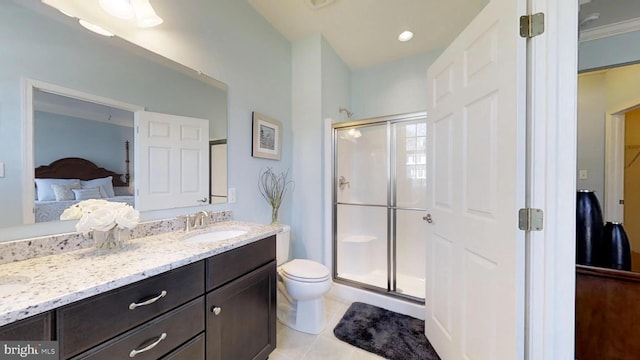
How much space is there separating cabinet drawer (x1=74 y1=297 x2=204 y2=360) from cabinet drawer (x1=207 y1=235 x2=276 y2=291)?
0.36 feet

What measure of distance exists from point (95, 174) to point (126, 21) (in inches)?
32.3

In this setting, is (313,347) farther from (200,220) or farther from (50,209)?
(50,209)

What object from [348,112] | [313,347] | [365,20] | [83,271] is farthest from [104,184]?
[348,112]

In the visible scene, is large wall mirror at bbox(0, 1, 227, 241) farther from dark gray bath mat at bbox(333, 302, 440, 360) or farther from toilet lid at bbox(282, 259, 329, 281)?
dark gray bath mat at bbox(333, 302, 440, 360)

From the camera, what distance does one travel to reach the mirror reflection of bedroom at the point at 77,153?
1.00 metres

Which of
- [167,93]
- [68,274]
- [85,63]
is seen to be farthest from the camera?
[167,93]

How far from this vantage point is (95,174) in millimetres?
1171

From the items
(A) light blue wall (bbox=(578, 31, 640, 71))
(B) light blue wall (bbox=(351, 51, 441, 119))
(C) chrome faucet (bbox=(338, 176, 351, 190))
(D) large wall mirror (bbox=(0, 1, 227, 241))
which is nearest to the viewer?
(D) large wall mirror (bbox=(0, 1, 227, 241))

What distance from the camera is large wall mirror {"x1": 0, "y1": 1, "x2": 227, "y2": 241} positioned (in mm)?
919

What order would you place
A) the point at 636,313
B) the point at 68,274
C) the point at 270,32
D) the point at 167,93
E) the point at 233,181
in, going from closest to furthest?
the point at 68,274
the point at 636,313
the point at 167,93
the point at 233,181
the point at 270,32

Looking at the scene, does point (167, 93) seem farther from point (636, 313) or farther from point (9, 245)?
point (636, 313)

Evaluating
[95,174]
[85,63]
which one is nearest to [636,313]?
[95,174]

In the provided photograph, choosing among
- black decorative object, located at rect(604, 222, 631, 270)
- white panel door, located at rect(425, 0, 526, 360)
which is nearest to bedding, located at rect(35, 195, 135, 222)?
white panel door, located at rect(425, 0, 526, 360)

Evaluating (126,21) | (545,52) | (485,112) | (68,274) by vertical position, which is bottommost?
(68,274)
